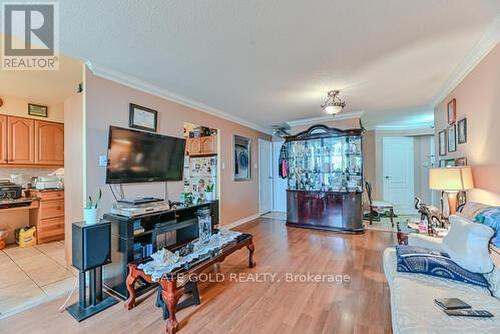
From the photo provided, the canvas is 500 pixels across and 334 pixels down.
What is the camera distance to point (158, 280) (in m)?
1.76

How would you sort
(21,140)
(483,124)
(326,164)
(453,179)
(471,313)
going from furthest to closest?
1. (326,164)
2. (21,140)
3. (453,179)
4. (483,124)
5. (471,313)

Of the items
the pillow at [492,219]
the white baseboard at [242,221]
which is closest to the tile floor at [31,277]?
the white baseboard at [242,221]

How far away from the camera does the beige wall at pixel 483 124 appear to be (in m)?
1.89

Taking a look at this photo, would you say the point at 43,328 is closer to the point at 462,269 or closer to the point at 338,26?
the point at 462,269

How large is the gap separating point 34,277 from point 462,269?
3.94 m

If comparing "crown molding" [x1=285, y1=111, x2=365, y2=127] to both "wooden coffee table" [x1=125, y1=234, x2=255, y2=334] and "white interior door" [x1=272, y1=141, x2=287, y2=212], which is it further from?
"wooden coffee table" [x1=125, y1=234, x2=255, y2=334]

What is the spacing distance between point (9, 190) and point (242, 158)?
387 cm

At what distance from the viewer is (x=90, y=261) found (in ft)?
6.31

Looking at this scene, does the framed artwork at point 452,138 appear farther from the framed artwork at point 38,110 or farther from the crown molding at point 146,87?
the framed artwork at point 38,110

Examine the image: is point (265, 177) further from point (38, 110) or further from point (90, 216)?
point (38, 110)

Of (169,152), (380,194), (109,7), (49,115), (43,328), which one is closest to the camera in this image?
(109,7)

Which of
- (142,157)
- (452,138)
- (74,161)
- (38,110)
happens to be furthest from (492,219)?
(38,110)

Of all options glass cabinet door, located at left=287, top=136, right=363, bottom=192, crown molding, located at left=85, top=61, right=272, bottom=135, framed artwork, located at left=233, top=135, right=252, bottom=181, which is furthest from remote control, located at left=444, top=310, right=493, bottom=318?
framed artwork, located at left=233, top=135, right=252, bottom=181

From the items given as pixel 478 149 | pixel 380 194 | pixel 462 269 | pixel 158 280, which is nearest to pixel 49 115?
pixel 158 280
